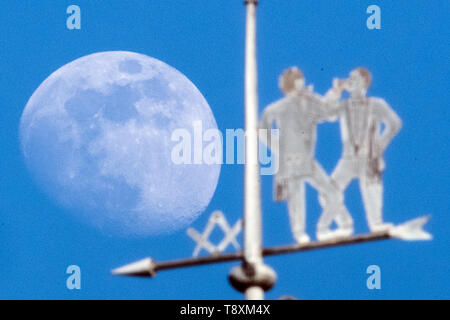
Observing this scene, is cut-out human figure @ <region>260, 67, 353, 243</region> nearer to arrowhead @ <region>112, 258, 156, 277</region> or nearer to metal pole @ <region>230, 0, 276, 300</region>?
metal pole @ <region>230, 0, 276, 300</region>

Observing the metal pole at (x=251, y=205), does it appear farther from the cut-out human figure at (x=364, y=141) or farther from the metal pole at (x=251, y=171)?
the cut-out human figure at (x=364, y=141)

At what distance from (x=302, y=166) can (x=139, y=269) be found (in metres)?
2.30

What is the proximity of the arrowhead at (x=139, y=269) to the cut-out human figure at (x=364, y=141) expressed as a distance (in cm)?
201

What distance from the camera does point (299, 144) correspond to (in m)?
13.1

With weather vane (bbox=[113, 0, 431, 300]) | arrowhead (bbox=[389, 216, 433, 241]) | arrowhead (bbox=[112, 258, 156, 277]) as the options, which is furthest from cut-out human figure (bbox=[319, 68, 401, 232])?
arrowhead (bbox=[112, 258, 156, 277])

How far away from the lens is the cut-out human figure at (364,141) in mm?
12742

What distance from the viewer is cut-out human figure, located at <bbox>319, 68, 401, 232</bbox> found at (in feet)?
41.8

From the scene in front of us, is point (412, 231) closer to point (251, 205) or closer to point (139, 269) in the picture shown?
point (251, 205)

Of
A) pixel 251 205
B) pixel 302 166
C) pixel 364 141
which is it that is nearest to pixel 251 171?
pixel 251 205

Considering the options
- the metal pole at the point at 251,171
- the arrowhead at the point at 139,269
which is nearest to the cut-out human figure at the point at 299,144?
the metal pole at the point at 251,171
